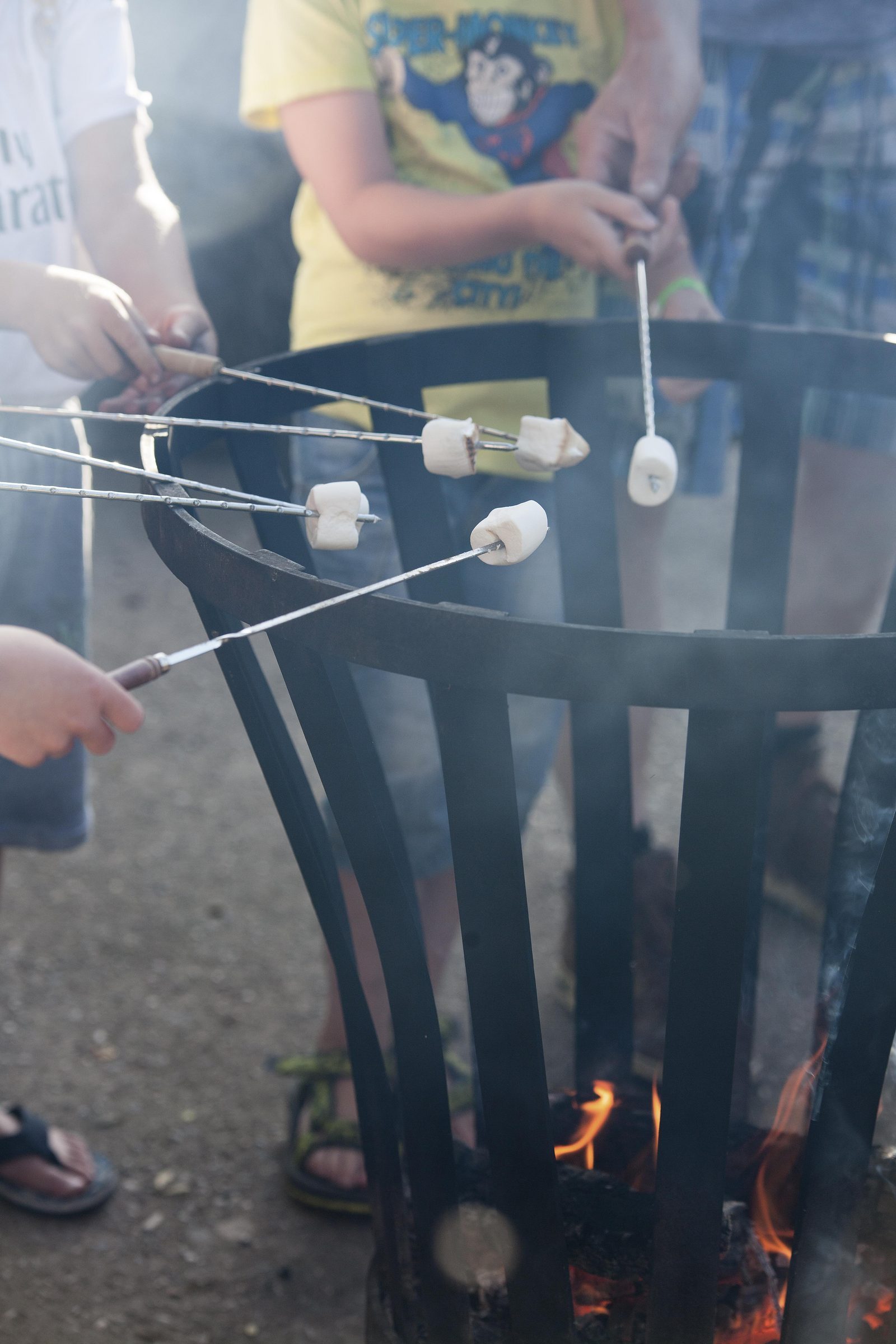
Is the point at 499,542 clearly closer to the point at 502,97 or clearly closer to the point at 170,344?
the point at 170,344

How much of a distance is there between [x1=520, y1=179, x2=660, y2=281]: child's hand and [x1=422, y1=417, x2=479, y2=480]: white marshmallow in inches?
13.1

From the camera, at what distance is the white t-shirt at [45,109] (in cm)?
108

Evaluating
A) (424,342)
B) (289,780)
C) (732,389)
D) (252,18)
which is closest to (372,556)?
(424,342)

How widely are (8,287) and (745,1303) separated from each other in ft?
3.34

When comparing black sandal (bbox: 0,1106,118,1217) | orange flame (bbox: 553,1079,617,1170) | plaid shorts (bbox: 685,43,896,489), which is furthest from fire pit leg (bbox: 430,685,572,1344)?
plaid shorts (bbox: 685,43,896,489)

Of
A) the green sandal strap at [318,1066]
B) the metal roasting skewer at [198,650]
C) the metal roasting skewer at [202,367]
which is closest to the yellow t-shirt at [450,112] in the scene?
the metal roasting skewer at [202,367]

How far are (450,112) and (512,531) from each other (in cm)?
75

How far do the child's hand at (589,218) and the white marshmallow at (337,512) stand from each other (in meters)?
0.49

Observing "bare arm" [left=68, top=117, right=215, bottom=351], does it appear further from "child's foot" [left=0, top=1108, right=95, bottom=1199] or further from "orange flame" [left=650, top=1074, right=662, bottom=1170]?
"child's foot" [left=0, top=1108, right=95, bottom=1199]

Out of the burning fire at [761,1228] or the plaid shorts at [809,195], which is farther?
the plaid shorts at [809,195]

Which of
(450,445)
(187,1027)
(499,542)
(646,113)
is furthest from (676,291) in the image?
(187,1027)

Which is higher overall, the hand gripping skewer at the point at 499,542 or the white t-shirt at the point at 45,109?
the white t-shirt at the point at 45,109

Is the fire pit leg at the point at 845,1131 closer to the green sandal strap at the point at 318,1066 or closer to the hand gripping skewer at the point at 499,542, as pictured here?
the hand gripping skewer at the point at 499,542

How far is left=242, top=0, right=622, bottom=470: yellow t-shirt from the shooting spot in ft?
3.95
